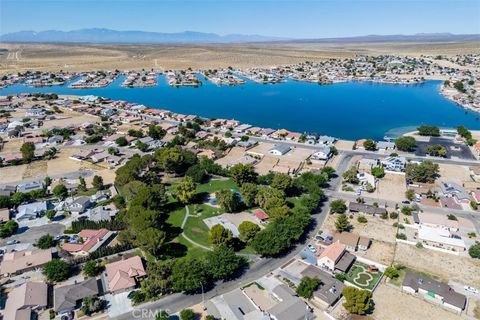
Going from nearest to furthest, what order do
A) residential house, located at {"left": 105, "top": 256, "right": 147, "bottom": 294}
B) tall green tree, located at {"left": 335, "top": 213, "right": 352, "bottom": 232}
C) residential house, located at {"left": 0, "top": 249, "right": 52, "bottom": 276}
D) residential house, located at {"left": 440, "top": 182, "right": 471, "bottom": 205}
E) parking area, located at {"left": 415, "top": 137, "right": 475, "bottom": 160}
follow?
residential house, located at {"left": 105, "top": 256, "right": 147, "bottom": 294} < residential house, located at {"left": 0, "top": 249, "right": 52, "bottom": 276} < tall green tree, located at {"left": 335, "top": 213, "right": 352, "bottom": 232} < residential house, located at {"left": 440, "top": 182, "right": 471, "bottom": 205} < parking area, located at {"left": 415, "top": 137, "right": 475, "bottom": 160}

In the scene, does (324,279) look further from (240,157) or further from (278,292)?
(240,157)

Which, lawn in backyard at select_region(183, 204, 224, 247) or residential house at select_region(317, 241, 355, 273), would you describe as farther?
lawn in backyard at select_region(183, 204, 224, 247)

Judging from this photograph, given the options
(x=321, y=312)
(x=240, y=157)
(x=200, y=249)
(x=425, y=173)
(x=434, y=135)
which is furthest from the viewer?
(x=434, y=135)

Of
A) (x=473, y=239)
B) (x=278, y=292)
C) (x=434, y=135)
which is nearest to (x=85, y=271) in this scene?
(x=278, y=292)

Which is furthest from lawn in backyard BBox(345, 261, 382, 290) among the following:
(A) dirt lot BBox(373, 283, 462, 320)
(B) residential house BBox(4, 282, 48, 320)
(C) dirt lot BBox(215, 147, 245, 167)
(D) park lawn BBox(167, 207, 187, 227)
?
(C) dirt lot BBox(215, 147, 245, 167)

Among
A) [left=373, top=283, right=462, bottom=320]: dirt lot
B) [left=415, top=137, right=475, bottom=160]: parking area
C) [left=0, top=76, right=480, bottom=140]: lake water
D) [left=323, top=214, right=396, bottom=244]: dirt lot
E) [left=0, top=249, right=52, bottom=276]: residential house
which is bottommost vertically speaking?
[left=373, top=283, right=462, bottom=320]: dirt lot

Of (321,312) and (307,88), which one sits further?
(307,88)

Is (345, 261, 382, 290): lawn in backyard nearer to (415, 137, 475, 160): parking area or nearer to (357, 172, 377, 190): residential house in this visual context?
(357, 172, 377, 190): residential house

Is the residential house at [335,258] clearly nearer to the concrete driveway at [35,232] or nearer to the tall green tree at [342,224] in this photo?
the tall green tree at [342,224]
